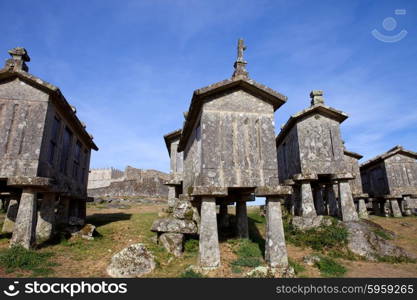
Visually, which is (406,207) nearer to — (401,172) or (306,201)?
(401,172)

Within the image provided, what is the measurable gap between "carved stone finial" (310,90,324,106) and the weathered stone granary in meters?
Answer: 8.94

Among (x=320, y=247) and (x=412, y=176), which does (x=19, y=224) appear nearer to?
(x=320, y=247)

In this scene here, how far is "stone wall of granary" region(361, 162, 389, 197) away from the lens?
71.5 ft

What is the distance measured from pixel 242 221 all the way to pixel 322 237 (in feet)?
14.3

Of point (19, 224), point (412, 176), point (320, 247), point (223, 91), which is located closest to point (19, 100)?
point (19, 224)

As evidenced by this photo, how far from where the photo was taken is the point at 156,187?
37.5 meters

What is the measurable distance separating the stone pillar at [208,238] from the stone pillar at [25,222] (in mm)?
7039

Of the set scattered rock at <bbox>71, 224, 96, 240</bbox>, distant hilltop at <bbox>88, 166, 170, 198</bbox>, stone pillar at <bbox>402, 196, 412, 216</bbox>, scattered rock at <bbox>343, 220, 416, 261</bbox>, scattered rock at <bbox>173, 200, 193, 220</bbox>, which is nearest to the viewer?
scattered rock at <bbox>343, 220, 416, 261</bbox>

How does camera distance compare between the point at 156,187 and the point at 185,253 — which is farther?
the point at 156,187

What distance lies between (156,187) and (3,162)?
27977 mm

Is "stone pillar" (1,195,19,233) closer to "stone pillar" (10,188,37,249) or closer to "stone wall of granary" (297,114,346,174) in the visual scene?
"stone pillar" (10,188,37,249)

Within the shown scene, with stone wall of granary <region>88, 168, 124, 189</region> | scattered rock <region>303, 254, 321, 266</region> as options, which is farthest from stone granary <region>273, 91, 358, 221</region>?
stone wall of granary <region>88, 168, 124, 189</region>

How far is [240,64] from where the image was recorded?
34.8 ft

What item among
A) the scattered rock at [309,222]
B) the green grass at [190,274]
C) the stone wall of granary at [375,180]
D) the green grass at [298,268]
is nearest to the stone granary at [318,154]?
the scattered rock at [309,222]
